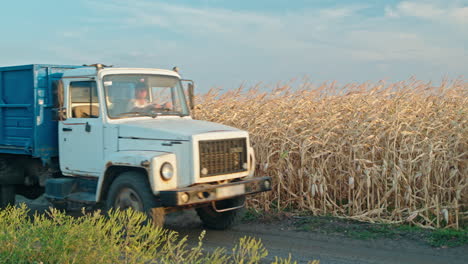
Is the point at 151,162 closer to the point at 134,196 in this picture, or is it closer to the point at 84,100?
the point at 134,196

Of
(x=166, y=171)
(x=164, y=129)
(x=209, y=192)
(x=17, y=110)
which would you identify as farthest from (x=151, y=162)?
(x=17, y=110)

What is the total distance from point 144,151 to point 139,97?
1135mm

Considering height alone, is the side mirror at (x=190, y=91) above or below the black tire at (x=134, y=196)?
above

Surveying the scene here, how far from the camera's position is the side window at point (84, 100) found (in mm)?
8461

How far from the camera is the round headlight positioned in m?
7.43

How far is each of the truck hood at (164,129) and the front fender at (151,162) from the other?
267mm

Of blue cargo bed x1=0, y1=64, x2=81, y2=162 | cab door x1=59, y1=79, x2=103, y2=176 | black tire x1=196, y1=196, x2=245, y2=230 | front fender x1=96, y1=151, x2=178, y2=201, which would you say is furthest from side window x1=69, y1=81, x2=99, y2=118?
black tire x1=196, y1=196, x2=245, y2=230

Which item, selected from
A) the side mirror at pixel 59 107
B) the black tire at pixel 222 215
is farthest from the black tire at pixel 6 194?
the black tire at pixel 222 215

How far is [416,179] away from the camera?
9750 millimetres

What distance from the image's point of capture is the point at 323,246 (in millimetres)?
8055

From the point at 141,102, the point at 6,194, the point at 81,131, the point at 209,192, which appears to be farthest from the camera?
the point at 6,194

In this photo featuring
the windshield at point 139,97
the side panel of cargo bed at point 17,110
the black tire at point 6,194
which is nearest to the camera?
the windshield at point 139,97

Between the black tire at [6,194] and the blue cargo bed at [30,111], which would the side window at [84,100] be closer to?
the blue cargo bed at [30,111]

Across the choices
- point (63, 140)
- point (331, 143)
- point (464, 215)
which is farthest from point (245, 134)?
point (464, 215)
